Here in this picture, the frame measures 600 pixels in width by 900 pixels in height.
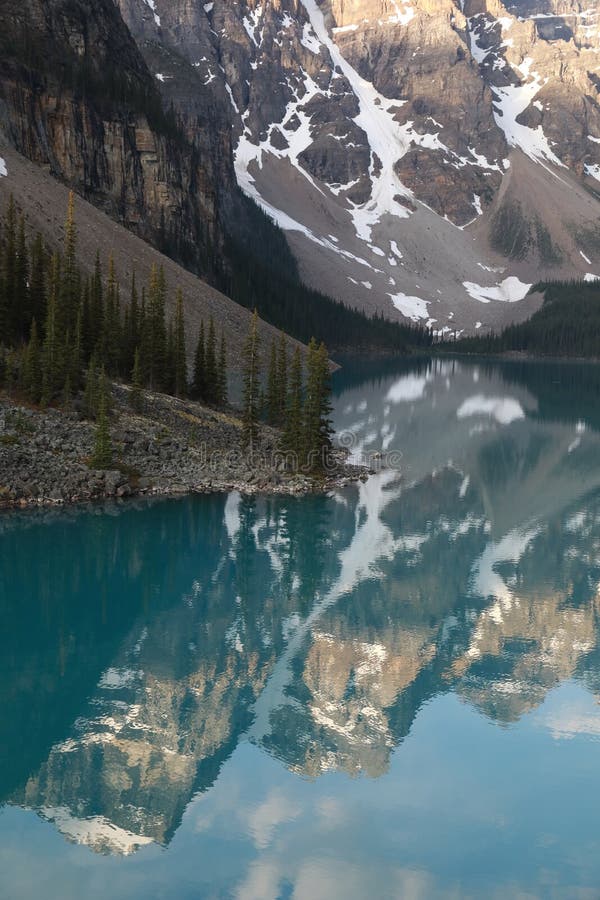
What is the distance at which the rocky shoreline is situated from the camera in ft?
140

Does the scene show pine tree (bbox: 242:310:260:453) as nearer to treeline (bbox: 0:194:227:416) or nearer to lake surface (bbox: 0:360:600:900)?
treeline (bbox: 0:194:227:416)

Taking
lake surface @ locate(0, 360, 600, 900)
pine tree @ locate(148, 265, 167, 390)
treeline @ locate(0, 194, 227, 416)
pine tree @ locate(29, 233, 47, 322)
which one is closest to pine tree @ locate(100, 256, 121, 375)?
treeline @ locate(0, 194, 227, 416)

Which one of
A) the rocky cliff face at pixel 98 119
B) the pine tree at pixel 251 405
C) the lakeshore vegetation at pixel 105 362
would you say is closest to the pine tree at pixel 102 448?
the lakeshore vegetation at pixel 105 362

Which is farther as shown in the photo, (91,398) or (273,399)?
(273,399)

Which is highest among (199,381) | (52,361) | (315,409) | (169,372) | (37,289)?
(37,289)

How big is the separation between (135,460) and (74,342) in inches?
516

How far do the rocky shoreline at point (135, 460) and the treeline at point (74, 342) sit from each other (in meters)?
2.62

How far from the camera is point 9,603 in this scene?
3159 cm

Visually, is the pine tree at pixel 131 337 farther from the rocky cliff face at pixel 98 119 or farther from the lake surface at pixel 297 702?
the rocky cliff face at pixel 98 119

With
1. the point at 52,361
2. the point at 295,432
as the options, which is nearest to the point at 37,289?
the point at 52,361

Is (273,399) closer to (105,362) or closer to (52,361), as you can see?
(105,362)

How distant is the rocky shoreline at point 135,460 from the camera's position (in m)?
42.7

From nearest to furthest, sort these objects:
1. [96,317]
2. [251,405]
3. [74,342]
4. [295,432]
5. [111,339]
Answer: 1. [295,432]
2. [251,405]
3. [74,342]
4. [111,339]
5. [96,317]

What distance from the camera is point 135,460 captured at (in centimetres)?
4738
